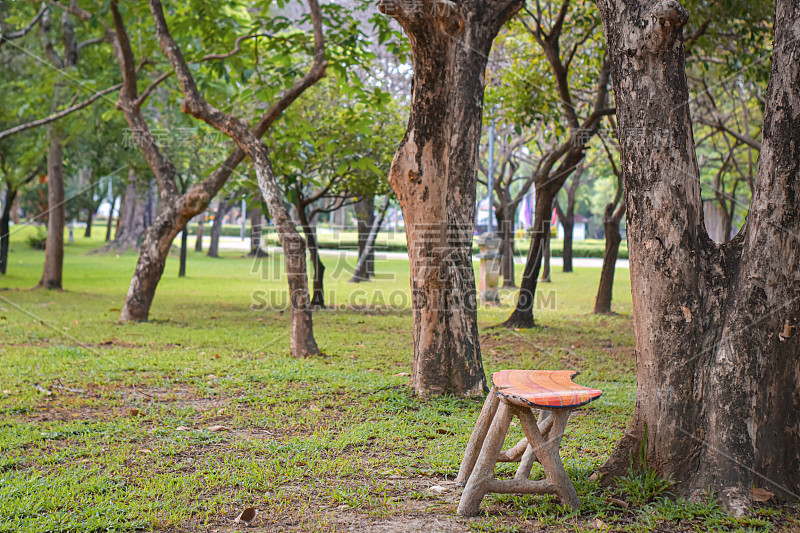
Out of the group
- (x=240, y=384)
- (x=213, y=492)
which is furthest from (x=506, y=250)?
(x=213, y=492)

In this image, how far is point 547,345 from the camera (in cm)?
945

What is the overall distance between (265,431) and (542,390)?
7.94 ft

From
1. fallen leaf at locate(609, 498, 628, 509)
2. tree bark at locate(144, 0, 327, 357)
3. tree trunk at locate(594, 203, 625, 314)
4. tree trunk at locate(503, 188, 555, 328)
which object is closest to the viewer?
fallen leaf at locate(609, 498, 628, 509)

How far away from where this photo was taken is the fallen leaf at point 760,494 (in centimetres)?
345

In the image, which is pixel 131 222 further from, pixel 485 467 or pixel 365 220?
pixel 485 467

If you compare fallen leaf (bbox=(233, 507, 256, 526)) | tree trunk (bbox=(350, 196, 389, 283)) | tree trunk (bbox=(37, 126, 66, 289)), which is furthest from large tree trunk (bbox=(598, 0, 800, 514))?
tree trunk (bbox=(350, 196, 389, 283))

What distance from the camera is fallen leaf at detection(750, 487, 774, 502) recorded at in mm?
3455

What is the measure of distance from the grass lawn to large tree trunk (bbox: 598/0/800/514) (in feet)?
0.80

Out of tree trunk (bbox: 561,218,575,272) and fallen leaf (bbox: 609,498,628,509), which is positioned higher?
tree trunk (bbox: 561,218,575,272)

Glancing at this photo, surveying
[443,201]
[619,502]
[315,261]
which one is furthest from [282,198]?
[619,502]

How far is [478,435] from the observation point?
3.79 metres

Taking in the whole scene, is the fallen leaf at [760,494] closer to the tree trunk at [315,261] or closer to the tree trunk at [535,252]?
the tree trunk at [535,252]

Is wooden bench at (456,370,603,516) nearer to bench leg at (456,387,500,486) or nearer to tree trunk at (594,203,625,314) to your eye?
bench leg at (456,387,500,486)

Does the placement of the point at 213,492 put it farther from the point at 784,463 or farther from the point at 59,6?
the point at 59,6
